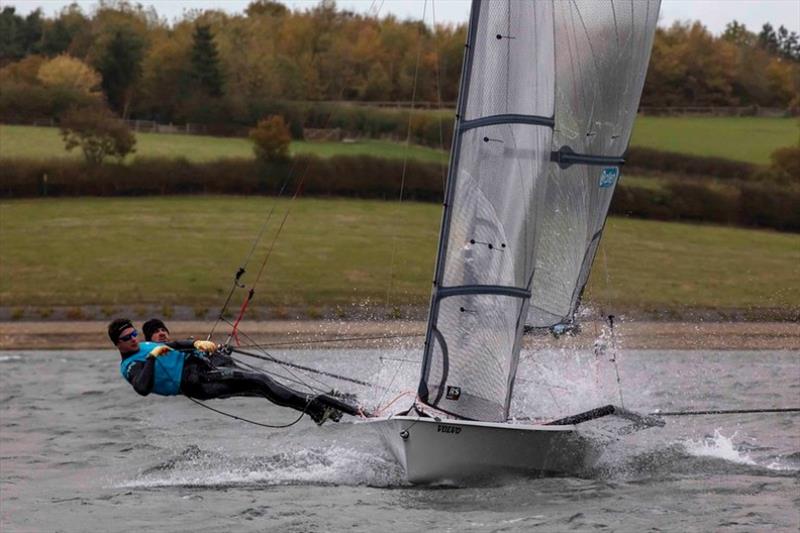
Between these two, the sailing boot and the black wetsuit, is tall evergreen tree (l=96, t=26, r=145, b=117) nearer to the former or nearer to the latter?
the black wetsuit

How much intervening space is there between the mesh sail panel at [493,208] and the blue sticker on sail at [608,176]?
1803 millimetres

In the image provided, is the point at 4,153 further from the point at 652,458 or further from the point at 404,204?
the point at 652,458

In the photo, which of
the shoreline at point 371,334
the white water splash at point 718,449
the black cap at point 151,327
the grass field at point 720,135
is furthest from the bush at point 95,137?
the black cap at point 151,327

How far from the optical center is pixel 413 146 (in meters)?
54.5

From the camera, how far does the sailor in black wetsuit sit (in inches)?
614

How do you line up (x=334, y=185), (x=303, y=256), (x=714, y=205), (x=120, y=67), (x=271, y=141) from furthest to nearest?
(x=120, y=67) < (x=271, y=141) < (x=334, y=185) < (x=714, y=205) < (x=303, y=256)

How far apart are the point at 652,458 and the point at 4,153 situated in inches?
1386

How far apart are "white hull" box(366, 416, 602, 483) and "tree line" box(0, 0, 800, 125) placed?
3955cm

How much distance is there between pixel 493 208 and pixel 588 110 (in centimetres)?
215

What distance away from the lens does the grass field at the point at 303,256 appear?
38025 mm

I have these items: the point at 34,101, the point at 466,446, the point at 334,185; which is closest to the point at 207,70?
the point at 34,101

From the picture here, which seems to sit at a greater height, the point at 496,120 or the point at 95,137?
the point at 496,120

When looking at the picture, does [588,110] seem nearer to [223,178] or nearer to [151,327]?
[151,327]

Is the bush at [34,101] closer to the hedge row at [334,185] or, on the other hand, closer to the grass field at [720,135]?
the hedge row at [334,185]
